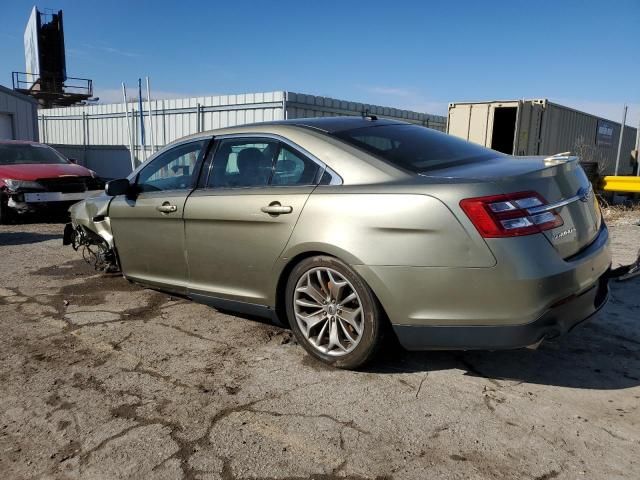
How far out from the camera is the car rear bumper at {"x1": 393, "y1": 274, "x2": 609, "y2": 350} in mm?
2719

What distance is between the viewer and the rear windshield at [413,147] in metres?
3.27

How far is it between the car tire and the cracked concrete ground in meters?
0.15

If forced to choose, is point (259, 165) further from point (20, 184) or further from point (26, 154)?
point (26, 154)

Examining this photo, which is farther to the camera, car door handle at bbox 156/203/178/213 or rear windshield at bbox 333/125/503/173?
car door handle at bbox 156/203/178/213

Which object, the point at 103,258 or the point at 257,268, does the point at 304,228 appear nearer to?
the point at 257,268

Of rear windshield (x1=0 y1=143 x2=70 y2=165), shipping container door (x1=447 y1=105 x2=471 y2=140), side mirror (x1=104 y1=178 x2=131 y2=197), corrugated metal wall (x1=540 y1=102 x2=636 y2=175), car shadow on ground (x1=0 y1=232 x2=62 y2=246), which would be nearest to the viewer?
side mirror (x1=104 y1=178 x2=131 y2=197)

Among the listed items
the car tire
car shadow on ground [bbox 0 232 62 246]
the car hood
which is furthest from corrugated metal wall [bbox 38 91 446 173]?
the car tire

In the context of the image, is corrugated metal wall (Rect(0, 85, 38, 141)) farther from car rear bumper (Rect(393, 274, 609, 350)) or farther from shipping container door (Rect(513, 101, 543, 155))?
car rear bumper (Rect(393, 274, 609, 350))

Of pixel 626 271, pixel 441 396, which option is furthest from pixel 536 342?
pixel 626 271

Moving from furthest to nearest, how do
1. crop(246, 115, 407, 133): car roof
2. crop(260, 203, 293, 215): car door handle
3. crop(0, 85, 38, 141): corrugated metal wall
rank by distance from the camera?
crop(0, 85, 38, 141): corrugated metal wall → crop(246, 115, 407, 133): car roof → crop(260, 203, 293, 215): car door handle

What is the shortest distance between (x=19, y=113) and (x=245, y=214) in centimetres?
1997

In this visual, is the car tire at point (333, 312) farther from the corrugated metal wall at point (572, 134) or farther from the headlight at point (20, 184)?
the corrugated metal wall at point (572, 134)

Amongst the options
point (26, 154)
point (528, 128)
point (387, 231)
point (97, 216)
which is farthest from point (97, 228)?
point (528, 128)

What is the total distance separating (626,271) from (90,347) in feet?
14.0
